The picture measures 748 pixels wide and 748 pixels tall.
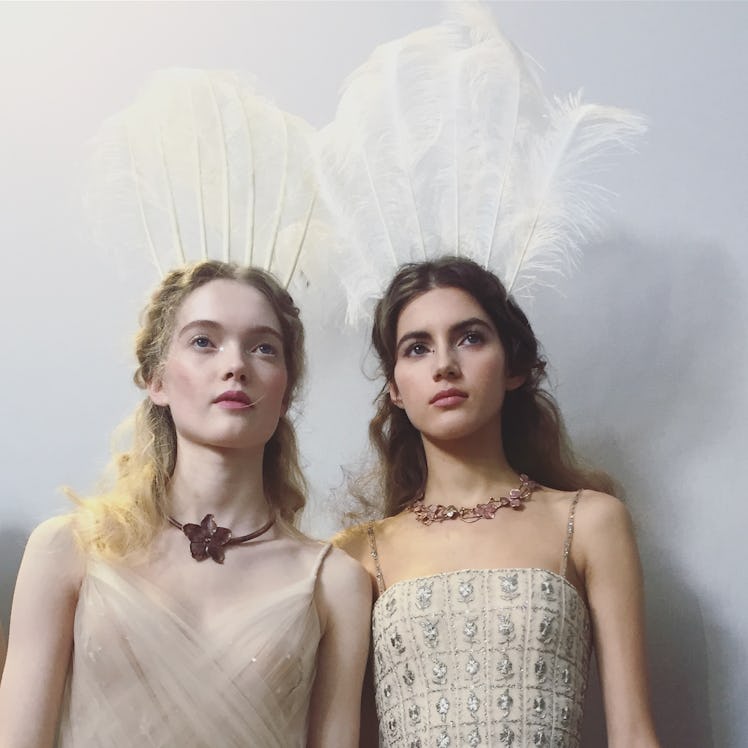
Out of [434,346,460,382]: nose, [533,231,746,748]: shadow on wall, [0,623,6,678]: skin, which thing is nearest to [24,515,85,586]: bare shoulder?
[0,623,6,678]: skin

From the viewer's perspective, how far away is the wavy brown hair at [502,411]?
1.79 meters

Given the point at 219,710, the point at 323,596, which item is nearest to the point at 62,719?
the point at 219,710

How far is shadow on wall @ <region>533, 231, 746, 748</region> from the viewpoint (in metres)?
1.92

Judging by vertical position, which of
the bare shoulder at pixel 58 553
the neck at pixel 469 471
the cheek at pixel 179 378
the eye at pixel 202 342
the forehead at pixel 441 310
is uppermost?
the forehead at pixel 441 310

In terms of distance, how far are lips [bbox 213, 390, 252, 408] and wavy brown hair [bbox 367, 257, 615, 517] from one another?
1.04 feet

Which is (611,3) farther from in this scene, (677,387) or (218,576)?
(218,576)

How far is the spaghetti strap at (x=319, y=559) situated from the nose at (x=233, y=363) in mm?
273

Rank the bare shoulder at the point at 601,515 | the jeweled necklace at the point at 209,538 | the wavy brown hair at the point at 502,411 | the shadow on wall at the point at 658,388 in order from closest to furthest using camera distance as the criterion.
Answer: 1. the jeweled necklace at the point at 209,538
2. the bare shoulder at the point at 601,515
3. the wavy brown hair at the point at 502,411
4. the shadow on wall at the point at 658,388

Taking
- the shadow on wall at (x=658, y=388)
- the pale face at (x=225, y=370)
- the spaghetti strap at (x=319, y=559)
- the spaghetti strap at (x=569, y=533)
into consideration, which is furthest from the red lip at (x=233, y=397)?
the shadow on wall at (x=658, y=388)

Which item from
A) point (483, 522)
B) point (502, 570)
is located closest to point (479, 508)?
point (483, 522)

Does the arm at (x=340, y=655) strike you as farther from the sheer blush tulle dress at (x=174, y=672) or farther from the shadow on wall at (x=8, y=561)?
the shadow on wall at (x=8, y=561)

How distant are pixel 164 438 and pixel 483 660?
1.87 feet

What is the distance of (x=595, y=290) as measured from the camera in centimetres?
211

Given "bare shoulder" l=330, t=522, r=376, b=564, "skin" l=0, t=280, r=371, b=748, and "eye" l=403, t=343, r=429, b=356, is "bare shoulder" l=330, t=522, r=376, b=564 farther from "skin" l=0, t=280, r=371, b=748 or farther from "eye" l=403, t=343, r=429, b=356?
"eye" l=403, t=343, r=429, b=356
